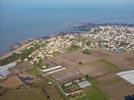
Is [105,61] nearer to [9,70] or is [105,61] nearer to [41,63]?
[41,63]

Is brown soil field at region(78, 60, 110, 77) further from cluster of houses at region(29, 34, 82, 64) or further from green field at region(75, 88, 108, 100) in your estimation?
cluster of houses at region(29, 34, 82, 64)

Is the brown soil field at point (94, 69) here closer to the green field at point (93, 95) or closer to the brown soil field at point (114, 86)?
the brown soil field at point (114, 86)

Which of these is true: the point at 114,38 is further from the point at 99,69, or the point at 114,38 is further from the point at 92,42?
the point at 99,69

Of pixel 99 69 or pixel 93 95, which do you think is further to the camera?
pixel 99 69

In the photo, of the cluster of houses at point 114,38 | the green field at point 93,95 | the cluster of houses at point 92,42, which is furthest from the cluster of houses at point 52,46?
the green field at point 93,95

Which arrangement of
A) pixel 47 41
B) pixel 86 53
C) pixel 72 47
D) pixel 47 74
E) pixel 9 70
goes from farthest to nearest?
1. pixel 47 41
2. pixel 72 47
3. pixel 86 53
4. pixel 9 70
5. pixel 47 74

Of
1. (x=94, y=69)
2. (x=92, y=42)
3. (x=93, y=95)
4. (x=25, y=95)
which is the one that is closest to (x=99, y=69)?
(x=94, y=69)

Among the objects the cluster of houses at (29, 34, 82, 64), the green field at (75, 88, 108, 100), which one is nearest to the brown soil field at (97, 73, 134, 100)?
the green field at (75, 88, 108, 100)

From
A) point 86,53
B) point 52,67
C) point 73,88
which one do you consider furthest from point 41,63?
point 73,88
